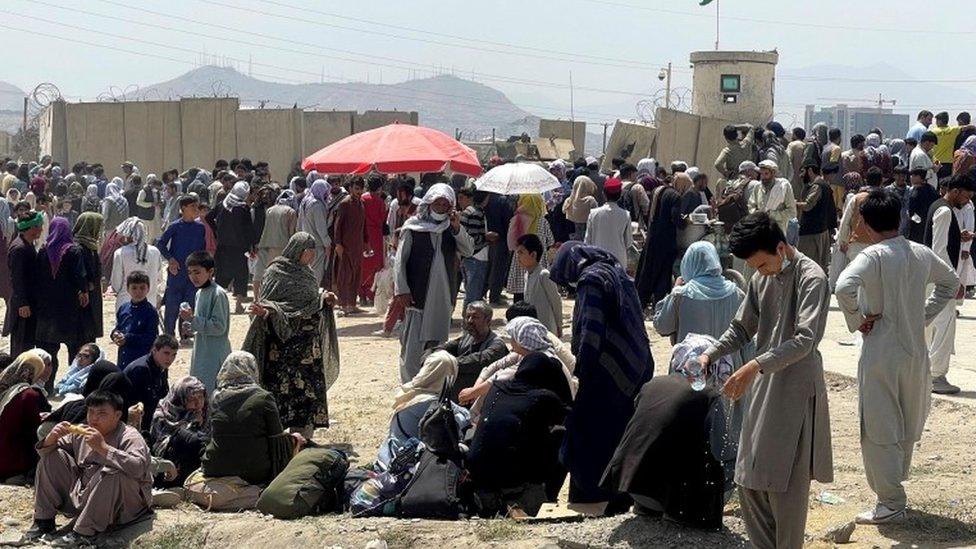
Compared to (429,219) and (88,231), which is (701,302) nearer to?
(429,219)

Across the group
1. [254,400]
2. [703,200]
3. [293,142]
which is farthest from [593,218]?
[293,142]

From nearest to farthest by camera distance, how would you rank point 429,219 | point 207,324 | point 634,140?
point 207,324 < point 429,219 < point 634,140

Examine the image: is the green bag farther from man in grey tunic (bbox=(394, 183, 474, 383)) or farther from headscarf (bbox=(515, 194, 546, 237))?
headscarf (bbox=(515, 194, 546, 237))

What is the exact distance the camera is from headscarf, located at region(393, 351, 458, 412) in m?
7.82

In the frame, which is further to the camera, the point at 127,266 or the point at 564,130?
the point at 564,130

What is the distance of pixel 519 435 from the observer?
709cm

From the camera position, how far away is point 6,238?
16.0 meters

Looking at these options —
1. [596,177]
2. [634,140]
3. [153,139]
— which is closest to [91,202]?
[596,177]

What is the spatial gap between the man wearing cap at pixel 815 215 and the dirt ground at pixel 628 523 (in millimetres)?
3701

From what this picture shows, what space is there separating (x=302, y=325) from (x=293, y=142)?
18.9 meters

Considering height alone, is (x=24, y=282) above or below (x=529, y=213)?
below

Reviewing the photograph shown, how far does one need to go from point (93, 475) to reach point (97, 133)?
22.0m

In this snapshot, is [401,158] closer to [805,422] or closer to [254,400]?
[254,400]

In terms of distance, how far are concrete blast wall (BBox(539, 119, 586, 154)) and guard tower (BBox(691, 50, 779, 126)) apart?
356 centimetres
